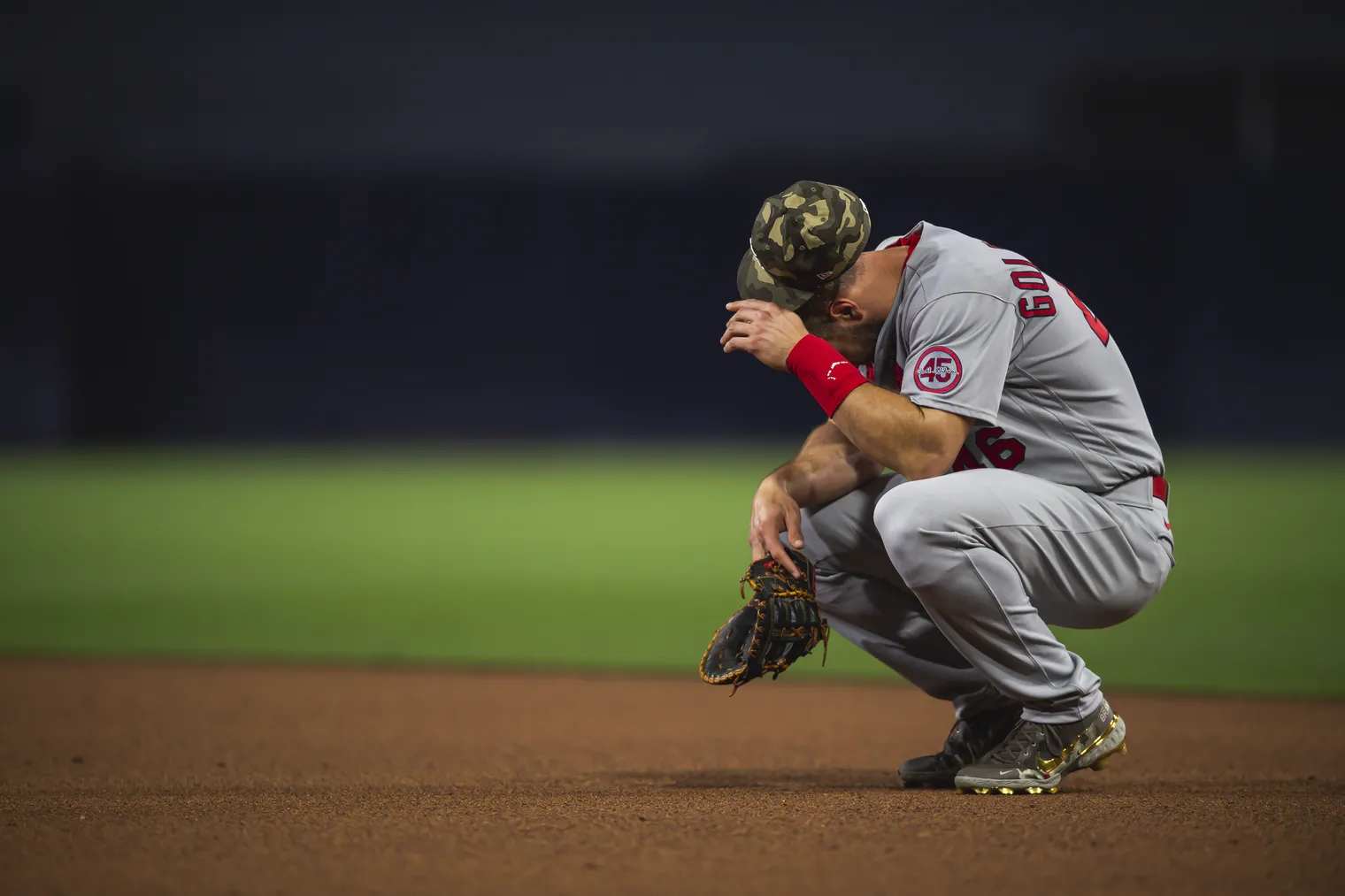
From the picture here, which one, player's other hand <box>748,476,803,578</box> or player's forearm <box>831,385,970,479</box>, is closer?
player's forearm <box>831,385,970,479</box>

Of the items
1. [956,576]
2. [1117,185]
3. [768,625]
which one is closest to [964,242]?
[956,576]

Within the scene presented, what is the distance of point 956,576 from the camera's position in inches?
110

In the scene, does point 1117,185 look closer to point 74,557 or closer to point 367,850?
point 74,557

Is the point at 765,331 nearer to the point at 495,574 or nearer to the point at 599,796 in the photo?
the point at 599,796

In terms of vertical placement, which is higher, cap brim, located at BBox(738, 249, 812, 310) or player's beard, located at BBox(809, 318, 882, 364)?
cap brim, located at BBox(738, 249, 812, 310)

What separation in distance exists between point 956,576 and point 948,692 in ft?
1.73

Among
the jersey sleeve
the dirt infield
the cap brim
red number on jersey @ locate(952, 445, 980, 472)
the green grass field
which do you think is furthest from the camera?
the green grass field

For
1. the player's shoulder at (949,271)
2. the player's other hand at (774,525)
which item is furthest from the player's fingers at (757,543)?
the player's shoulder at (949,271)

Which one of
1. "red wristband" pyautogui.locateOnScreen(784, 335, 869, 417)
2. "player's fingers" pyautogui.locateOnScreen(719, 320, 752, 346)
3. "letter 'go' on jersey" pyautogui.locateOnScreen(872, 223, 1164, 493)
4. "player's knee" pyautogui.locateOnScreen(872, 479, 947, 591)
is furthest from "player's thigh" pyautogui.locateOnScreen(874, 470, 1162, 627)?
"player's fingers" pyautogui.locateOnScreen(719, 320, 752, 346)

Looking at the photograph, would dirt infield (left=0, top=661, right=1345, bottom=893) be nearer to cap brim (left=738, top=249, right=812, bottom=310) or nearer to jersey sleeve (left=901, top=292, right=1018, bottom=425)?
jersey sleeve (left=901, top=292, right=1018, bottom=425)

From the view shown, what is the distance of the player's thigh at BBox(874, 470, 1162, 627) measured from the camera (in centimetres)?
278

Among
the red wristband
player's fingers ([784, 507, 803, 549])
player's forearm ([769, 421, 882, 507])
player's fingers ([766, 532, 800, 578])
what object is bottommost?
player's fingers ([766, 532, 800, 578])

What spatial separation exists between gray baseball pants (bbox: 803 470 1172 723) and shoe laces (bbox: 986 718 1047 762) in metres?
0.03

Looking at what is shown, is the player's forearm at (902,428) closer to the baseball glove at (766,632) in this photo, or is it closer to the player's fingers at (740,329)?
the player's fingers at (740,329)
